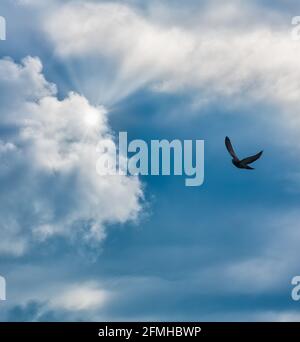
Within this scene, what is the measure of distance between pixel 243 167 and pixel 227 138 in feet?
11.4
